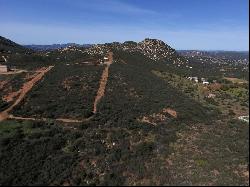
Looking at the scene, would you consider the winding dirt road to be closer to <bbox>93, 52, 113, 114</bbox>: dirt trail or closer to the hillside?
<bbox>93, 52, 113, 114</bbox>: dirt trail

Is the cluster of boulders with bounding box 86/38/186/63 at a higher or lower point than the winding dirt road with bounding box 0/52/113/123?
lower

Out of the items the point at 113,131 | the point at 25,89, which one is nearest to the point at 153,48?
the point at 25,89

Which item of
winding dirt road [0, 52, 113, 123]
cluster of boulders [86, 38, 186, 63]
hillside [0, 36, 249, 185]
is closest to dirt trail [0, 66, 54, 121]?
winding dirt road [0, 52, 113, 123]

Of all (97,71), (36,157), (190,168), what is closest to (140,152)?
(190,168)

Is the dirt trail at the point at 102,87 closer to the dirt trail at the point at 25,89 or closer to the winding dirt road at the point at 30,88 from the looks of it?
the winding dirt road at the point at 30,88

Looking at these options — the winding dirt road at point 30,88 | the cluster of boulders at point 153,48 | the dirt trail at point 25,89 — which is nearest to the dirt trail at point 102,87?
the winding dirt road at point 30,88

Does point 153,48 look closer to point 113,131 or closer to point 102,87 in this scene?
point 102,87

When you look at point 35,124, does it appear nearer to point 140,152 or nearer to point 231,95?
point 140,152

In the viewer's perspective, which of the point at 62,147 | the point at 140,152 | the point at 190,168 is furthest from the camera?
A: the point at 62,147
